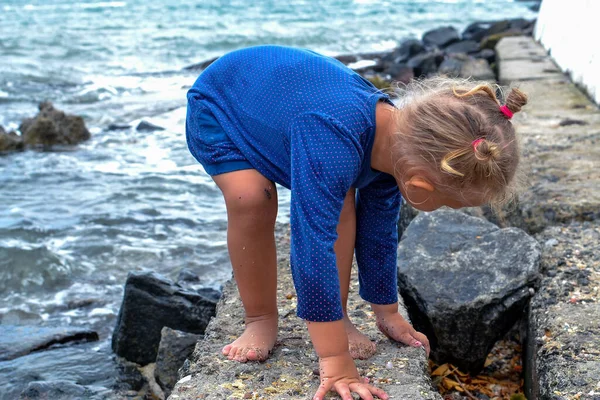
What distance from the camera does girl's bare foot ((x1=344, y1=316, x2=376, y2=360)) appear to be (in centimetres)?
222

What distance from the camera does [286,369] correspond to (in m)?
2.15

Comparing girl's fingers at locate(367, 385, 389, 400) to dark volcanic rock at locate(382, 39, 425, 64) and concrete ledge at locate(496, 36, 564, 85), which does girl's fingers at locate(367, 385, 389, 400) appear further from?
dark volcanic rock at locate(382, 39, 425, 64)

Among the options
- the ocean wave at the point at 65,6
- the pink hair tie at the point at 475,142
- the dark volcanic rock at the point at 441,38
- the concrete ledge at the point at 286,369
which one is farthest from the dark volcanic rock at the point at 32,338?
the ocean wave at the point at 65,6

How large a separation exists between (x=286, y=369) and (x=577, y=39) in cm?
575

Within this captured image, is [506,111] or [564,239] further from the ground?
[506,111]

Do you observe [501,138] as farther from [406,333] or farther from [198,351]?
[198,351]

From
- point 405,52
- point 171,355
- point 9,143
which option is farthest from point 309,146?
point 405,52

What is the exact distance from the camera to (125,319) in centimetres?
320

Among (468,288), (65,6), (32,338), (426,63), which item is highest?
(468,288)

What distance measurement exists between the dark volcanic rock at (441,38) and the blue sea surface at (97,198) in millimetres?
1305

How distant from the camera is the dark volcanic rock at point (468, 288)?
2.58 m

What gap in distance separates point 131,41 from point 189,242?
13747mm

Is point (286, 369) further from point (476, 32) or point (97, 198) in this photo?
point (476, 32)

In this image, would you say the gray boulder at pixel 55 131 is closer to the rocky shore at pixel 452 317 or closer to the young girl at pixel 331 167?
the rocky shore at pixel 452 317
